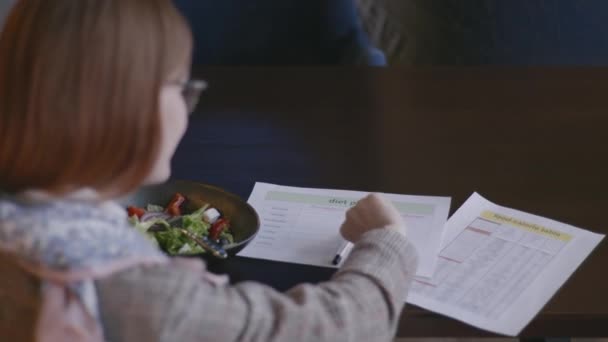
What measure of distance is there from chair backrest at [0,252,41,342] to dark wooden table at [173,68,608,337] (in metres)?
0.33

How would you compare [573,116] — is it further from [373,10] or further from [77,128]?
[373,10]

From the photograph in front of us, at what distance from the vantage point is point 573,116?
1491mm

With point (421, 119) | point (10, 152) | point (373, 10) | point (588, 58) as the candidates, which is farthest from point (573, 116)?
point (373, 10)

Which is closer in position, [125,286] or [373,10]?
[125,286]

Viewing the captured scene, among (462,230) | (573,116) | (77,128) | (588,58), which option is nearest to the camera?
(77,128)

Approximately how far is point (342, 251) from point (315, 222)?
11 centimetres

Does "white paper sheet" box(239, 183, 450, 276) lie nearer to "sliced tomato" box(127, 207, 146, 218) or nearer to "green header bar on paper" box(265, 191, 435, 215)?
"green header bar on paper" box(265, 191, 435, 215)

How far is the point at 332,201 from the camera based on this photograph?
1266mm

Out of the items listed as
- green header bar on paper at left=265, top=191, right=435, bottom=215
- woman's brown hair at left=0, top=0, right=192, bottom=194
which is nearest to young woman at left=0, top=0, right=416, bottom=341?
woman's brown hair at left=0, top=0, right=192, bottom=194

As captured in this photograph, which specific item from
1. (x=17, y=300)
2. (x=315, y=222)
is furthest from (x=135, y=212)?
(x=17, y=300)

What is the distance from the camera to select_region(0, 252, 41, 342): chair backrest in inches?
31.3

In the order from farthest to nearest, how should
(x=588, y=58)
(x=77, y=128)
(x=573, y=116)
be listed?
(x=588, y=58) → (x=573, y=116) → (x=77, y=128)

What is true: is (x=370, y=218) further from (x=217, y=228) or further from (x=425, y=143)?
(x=425, y=143)

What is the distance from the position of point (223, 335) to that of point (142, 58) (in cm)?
27
